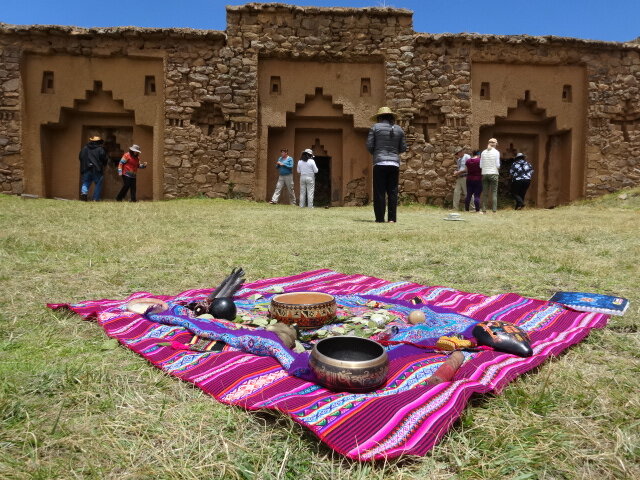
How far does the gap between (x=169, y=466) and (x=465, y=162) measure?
→ 12.0 meters

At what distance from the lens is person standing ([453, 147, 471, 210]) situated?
12.3m

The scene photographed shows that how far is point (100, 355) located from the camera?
6.55ft

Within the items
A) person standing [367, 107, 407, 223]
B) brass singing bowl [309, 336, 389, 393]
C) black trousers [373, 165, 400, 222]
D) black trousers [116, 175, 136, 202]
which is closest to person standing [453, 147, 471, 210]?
person standing [367, 107, 407, 223]

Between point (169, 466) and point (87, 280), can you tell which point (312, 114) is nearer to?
point (87, 280)

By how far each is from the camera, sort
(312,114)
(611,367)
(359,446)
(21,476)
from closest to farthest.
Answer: (21,476), (359,446), (611,367), (312,114)

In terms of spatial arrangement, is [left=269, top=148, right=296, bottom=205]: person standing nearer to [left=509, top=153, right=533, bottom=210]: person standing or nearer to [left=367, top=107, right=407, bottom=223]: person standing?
[left=367, top=107, right=407, bottom=223]: person standing

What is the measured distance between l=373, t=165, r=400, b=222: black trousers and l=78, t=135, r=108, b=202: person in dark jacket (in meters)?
8.18

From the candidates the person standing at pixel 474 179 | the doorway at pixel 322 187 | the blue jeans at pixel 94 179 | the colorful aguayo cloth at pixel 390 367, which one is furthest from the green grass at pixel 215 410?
the doorway at pixel 322 187

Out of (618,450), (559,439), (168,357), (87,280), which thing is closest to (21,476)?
(168,357)

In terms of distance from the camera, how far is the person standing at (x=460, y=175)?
12297mm

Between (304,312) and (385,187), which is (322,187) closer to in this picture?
(385,187)

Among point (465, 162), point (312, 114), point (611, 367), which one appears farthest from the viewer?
point (312, 114)

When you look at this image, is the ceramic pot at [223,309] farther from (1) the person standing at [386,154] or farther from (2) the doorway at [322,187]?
(2) the doorway at [322,187]

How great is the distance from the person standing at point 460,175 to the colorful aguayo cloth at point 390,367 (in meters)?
9.84
